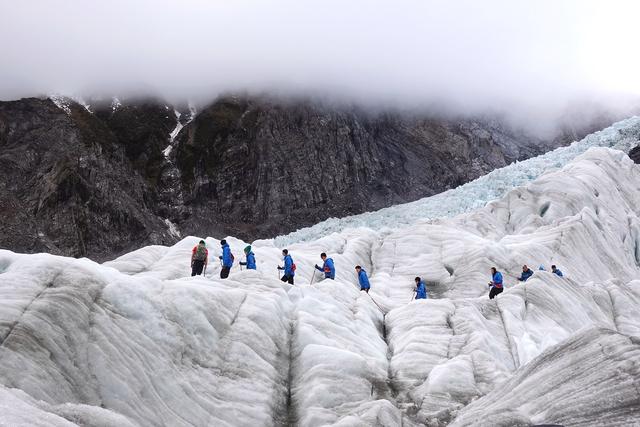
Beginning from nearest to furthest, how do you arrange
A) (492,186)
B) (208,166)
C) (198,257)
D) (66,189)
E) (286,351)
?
(286,351), (198,257), (492,186), (66,189), (208,166)

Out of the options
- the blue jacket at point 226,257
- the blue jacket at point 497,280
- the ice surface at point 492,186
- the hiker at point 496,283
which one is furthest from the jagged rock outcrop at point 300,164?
the blue jacket at point 226,257

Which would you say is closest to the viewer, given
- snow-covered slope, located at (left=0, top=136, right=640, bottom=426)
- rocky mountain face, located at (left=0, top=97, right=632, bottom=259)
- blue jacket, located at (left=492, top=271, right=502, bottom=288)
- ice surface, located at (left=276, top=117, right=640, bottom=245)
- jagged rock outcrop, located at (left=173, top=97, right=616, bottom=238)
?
snow-covered slope, located at (left=0, top=136, right=640, bottom=426)

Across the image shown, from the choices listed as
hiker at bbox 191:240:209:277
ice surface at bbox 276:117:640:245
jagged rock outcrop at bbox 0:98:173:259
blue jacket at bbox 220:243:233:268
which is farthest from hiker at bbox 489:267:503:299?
jagged rock outcrop at bbox 0:98:173:259

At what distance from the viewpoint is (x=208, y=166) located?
466 feet

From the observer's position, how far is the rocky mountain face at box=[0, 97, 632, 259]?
111562 mm

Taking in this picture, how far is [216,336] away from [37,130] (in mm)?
118458

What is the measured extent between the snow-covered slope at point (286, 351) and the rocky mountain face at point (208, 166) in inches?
3365

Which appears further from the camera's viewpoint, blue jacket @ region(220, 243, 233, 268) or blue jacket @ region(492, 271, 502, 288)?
blue jacket @ region(492, 271, 502, 288)

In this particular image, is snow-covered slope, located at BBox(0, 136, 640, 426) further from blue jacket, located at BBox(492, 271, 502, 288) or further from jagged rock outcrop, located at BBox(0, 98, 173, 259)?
jagged rock outcrop, located at BBox(0, 98, 173, 259)

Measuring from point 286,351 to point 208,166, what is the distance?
409 ft

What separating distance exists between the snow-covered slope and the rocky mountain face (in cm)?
8547

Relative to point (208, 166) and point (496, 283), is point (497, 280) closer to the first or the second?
point (496, 283)

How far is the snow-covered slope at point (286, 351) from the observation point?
46.0ft

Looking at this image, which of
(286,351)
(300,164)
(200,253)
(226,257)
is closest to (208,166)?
(300,164)
